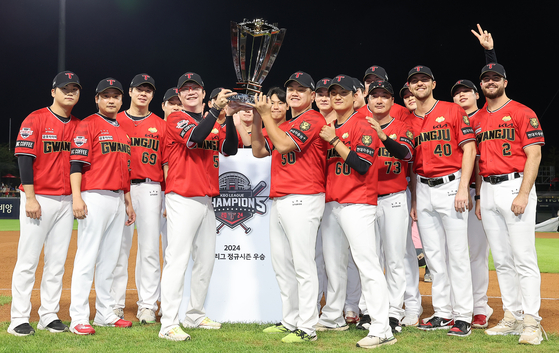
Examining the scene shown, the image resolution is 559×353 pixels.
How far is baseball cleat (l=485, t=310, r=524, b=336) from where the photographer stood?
14.5 ft

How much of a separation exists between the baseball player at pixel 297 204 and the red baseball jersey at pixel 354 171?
0.33ft

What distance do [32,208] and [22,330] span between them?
3.59ft

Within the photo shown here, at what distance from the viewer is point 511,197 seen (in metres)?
4.32

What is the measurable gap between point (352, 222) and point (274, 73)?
2476 cm

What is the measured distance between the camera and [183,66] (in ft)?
97.8

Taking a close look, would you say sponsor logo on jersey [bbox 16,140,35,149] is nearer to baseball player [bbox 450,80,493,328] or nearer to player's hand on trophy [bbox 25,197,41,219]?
player's hand on trophy [bbox 25,197,41,219]

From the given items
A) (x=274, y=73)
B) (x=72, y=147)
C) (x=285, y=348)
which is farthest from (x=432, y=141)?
(x=274, y=73)

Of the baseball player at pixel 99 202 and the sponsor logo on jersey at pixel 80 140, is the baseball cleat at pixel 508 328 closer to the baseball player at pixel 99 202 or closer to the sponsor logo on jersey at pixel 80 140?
the baseball player at pixel 99 202

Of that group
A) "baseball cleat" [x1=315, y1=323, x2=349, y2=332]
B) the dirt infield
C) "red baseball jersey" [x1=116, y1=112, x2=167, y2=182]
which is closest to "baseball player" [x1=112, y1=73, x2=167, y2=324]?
"red baseball jersey" [x1=116, y1=112, x2=167, y2=182]

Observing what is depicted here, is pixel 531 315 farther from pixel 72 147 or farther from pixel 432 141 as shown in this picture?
pixel 72 147

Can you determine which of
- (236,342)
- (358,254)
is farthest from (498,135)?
(236,342)

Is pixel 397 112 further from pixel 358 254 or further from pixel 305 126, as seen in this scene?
pixel 358 254

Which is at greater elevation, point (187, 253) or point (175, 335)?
point (187, 253)

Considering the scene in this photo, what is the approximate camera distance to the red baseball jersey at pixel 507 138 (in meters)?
4.35
